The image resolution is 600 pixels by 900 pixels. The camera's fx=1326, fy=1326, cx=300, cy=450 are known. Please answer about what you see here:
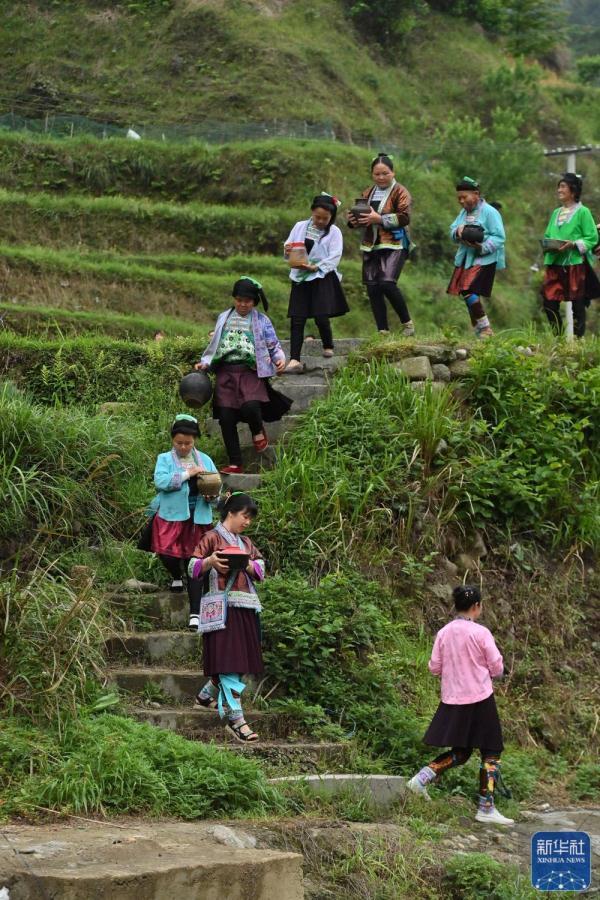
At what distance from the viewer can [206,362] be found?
1048cm

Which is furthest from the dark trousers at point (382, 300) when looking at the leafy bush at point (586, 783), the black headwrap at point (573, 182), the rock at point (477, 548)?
the leafy bush at point (586, 783)

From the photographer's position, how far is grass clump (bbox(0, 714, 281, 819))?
6.55 m

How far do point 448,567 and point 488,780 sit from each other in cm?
252

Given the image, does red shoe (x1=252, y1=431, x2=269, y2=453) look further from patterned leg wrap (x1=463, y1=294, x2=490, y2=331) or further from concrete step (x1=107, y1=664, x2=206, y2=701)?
patterned leg wrap (x1=463, y1=294, x2=490, y2=331)

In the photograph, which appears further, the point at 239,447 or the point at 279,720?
the point at 239,447

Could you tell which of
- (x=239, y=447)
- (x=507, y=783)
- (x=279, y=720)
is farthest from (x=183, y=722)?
(x=239, y=447)

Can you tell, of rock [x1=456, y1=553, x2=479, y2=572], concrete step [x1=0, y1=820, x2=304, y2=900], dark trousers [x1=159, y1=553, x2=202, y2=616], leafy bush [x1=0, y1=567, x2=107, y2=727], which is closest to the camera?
concrete step [x1=0, y1=820, x2=304, y2=900]

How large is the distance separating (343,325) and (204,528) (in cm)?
1253

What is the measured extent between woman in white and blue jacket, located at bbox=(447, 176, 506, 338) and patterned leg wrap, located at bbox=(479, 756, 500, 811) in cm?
509

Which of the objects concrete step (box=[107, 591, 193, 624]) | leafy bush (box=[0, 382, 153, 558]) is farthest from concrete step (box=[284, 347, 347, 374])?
concrete step (box=[107, 591, 193, 624])

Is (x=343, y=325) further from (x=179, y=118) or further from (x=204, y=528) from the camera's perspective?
(x=204, y=528)

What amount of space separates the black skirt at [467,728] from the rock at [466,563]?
2.38 m

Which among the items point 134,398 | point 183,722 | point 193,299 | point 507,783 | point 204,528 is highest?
point 193,299

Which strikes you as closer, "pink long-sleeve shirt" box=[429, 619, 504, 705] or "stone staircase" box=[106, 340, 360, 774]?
"stone staircase" box=[106, 340, 360, 774]
